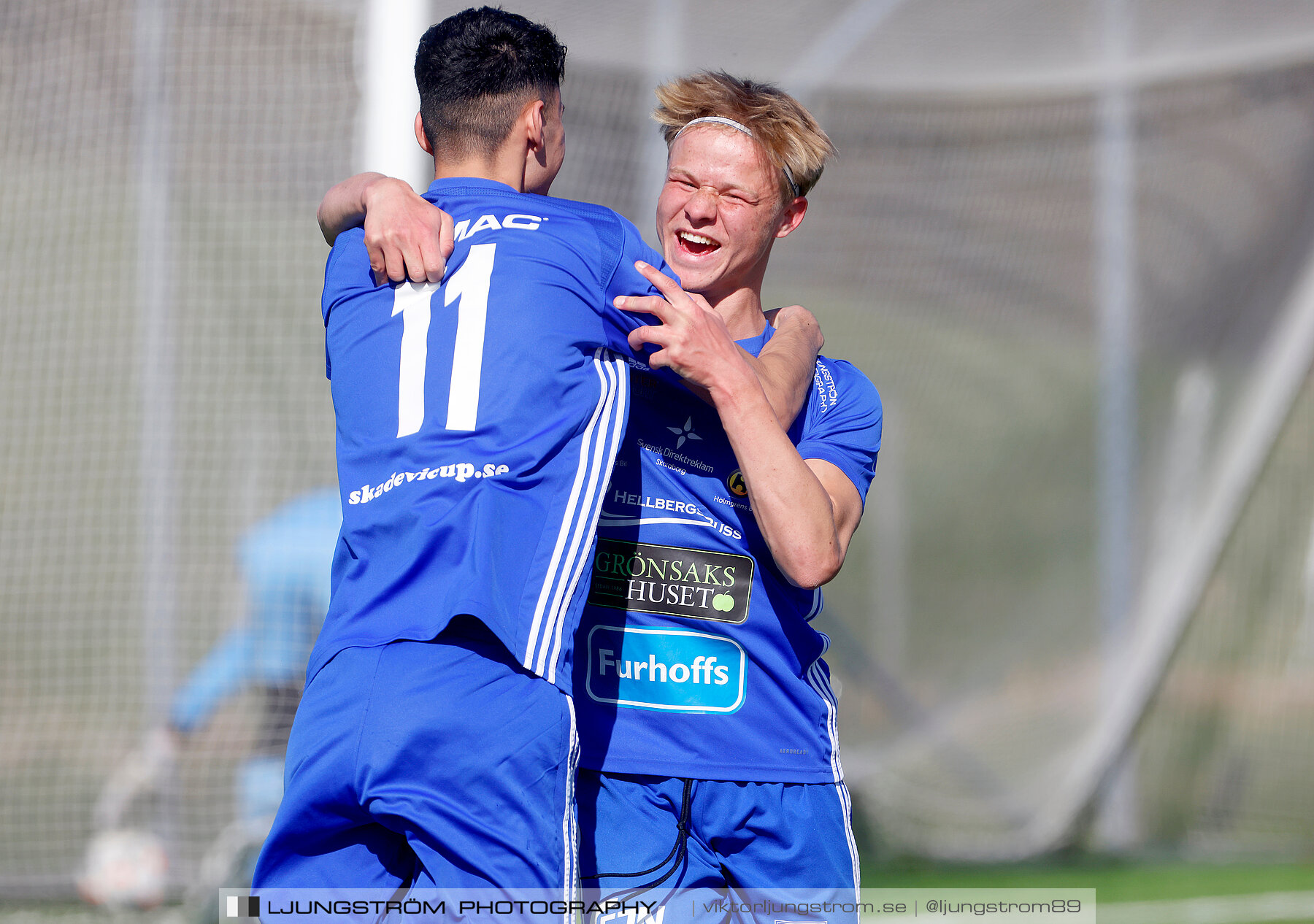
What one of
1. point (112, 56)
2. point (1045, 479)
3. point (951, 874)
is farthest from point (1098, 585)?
point (112, 56)

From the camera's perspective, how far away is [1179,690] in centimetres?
666

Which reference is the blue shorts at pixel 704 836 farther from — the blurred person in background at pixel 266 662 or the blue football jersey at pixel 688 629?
the blurred person in background at pixel 266 662

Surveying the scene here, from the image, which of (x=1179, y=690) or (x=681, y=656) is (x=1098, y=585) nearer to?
(x=1179, y=690)

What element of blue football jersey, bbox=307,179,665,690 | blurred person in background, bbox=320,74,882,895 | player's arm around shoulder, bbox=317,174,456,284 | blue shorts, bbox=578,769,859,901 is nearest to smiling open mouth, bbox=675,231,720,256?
blurred person in background, bbox=320,74,882,895

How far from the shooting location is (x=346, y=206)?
2.08 meters

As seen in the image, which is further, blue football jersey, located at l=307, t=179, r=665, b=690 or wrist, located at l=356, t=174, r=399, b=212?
wrist, located at l=356, t=174, r=399, b=212

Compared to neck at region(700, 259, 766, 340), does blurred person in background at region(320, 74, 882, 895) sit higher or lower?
lower

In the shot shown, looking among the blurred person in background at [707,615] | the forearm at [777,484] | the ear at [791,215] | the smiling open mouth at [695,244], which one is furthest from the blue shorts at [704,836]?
the ear at [791,215]

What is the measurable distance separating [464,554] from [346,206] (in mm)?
820

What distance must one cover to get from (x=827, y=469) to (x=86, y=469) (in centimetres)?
404

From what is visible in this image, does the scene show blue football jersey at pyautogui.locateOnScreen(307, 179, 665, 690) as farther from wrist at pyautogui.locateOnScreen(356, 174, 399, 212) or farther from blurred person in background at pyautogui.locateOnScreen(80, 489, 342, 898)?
blurred person in background at pyautogui.locateOnScreen(80, 489, 342, 898)

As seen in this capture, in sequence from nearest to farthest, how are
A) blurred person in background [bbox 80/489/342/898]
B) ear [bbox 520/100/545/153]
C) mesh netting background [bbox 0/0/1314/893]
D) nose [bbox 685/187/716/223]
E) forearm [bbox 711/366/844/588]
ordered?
forearm [bbox 711/366/844/588]
ear [bbox 520/100/545/153]
nose [bbox 685/187/716/223]
blurred person in background [bbox 80/489/342/898]
mesh netting background [bbox 0/0/1314/893]

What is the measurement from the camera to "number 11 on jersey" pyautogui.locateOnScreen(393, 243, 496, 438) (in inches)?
66.2

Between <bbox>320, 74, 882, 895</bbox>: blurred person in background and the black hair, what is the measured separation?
0.16 metres
